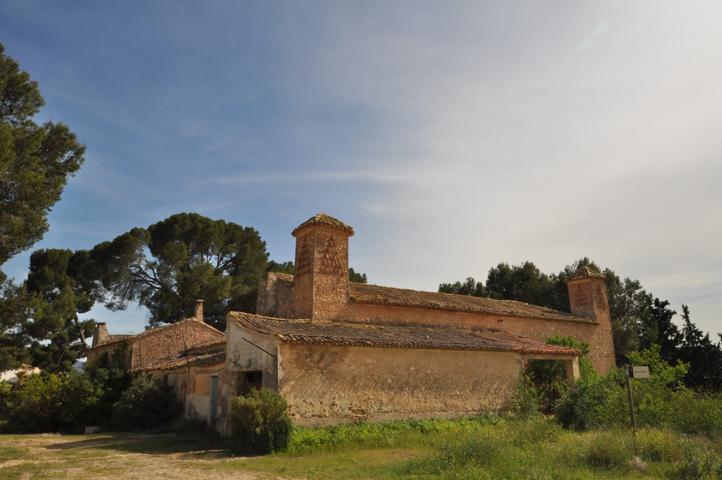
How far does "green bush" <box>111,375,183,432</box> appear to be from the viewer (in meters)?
17.5

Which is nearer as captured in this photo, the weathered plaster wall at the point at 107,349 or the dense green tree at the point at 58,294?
the weathered plaster wall at the point at 107,349

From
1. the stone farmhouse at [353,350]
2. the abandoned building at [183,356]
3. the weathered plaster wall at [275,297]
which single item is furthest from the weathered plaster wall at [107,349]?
the weathered plaster wall at [275,297]

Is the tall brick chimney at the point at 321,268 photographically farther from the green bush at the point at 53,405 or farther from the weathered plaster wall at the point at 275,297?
the green bush at the point at 53,405

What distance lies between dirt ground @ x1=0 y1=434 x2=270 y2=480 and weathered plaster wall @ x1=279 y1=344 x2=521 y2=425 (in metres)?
2.32

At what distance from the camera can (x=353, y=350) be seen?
1299 centimetres

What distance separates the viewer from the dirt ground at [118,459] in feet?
29.6

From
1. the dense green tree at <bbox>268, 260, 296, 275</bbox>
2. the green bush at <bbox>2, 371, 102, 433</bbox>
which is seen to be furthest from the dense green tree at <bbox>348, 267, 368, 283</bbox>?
the green bush at <bbox>2, 371, 102, 433</bbox>

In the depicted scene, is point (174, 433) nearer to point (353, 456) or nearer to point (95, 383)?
point (95, 383)

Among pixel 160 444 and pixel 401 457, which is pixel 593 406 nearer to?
pixel 401 457

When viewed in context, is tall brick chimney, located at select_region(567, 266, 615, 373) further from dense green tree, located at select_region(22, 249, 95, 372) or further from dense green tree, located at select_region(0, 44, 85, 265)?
dense green tree, located at select_region(22, 249, 95, 372)

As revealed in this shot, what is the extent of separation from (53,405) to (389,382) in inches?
523

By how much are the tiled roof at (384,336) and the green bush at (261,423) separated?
1.53 metres

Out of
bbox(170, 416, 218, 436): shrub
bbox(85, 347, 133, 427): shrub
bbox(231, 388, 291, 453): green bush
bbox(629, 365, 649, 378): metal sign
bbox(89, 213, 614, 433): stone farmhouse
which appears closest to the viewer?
bbox(629, 365, 649, 378): metal sign

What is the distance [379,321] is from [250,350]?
5592 mm
